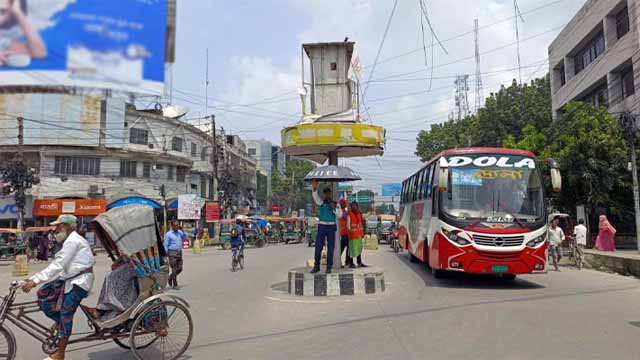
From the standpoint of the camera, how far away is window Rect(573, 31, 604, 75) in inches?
1097

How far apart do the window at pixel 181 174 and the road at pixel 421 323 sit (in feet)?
94.8

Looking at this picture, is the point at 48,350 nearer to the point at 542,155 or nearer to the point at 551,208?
the point at 542,155

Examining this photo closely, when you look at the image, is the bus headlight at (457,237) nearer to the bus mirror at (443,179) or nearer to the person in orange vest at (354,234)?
the bus mirror at (443,179)

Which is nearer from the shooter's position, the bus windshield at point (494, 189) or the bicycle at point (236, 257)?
the bus windshield at point (494, 189)

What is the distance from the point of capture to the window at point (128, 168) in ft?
114

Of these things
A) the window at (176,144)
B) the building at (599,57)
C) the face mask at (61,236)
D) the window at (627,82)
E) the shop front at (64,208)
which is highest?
the building at (599,57)

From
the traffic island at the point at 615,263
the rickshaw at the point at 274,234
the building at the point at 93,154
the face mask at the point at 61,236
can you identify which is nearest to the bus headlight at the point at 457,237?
the traffic island at the point at 615,263

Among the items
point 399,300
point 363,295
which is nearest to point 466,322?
point 399,300

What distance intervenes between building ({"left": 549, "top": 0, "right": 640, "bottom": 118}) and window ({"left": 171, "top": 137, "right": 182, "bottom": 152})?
1124 inches

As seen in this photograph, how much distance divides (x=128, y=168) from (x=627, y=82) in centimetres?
3147

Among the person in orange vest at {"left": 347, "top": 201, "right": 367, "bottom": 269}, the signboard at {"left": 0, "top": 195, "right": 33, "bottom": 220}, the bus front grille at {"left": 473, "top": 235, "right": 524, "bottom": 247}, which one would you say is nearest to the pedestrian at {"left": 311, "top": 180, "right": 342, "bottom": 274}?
the person in orange vest at {"left": 347, "top": 201, "right": 367, "bottom": 269}

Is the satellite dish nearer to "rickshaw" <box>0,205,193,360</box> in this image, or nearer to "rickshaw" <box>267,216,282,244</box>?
"rickshaw" <box>267,216,282,244</box>

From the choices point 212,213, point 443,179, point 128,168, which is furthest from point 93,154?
point 443,179

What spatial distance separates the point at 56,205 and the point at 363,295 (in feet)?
92.2
